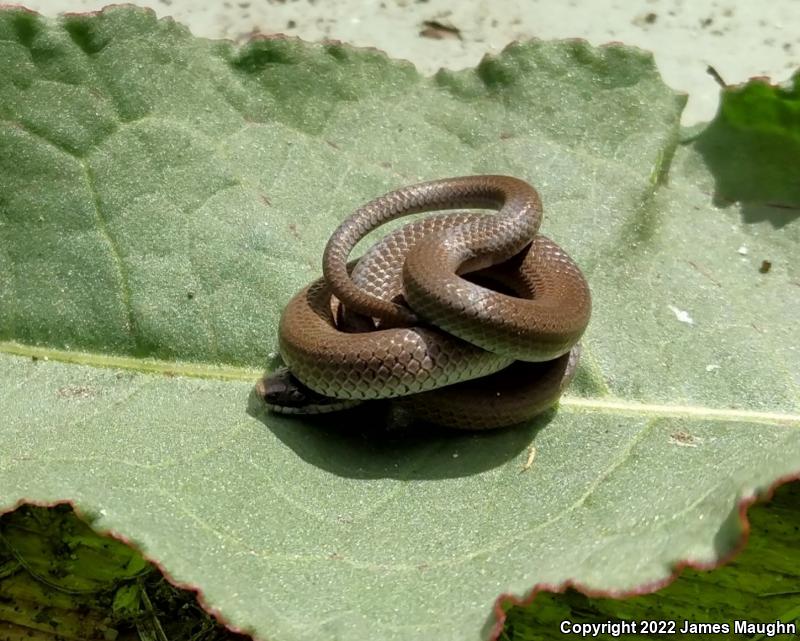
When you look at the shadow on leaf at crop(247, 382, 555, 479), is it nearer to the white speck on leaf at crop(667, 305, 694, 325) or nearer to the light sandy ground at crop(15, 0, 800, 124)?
the white speck on leaf at crop(667, 305, 694, 325)

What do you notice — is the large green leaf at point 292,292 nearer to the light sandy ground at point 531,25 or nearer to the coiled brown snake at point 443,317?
the coiled brown snake at point 443,317

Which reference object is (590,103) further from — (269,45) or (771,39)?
(771,39)

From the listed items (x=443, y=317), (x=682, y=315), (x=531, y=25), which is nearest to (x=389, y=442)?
(x=443, y=317)

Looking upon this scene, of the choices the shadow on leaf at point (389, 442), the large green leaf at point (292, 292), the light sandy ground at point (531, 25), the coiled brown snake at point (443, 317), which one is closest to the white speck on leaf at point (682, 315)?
the large green leaf at point (292, 292)

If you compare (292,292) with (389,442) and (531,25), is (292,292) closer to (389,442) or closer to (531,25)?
(389,442)

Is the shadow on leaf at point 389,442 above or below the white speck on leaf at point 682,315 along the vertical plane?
below

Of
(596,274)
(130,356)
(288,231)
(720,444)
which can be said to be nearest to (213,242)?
(288,231)
